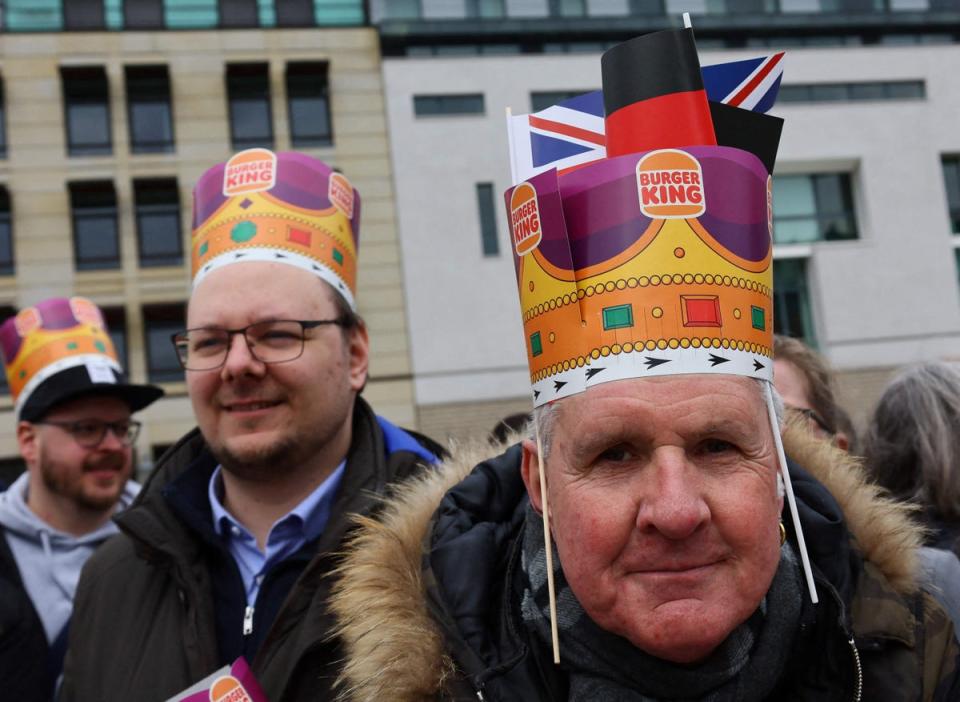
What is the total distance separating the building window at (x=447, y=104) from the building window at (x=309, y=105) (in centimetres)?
186

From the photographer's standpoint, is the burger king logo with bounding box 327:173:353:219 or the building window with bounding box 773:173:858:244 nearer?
the burger king logo with bounding box 327:173:353:219

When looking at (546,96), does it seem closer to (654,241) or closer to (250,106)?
(250,106)

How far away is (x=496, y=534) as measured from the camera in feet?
6.54

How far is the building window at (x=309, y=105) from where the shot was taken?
18.5 meters

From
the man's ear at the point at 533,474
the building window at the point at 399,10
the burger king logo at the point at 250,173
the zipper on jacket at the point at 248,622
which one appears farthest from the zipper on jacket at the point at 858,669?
the building window at the point at 399,10

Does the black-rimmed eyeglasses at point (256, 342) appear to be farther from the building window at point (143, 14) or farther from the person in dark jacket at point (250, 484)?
the building window at point (143, 14)

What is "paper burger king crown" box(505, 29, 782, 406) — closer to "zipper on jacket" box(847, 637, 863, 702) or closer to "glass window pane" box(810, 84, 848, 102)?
"zipper on jacket" box(847, 637, 863, 702)

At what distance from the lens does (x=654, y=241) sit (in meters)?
1.70

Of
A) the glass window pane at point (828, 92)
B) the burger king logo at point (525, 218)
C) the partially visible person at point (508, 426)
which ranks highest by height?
the glass window pane at point (828, 92)

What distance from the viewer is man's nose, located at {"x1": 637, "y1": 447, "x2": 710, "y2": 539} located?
1.54 metres

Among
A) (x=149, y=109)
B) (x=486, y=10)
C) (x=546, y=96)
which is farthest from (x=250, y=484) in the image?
(x=486, y=10)

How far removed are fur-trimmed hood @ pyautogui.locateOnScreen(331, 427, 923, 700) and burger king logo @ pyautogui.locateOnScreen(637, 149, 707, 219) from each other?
28.9 inches

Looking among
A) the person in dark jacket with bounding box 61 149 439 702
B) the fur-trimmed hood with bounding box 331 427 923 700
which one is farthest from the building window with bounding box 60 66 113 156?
the fur-trimmed hood with bounding box 331 427 923 700

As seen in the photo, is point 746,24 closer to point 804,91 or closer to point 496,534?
point 804,91
